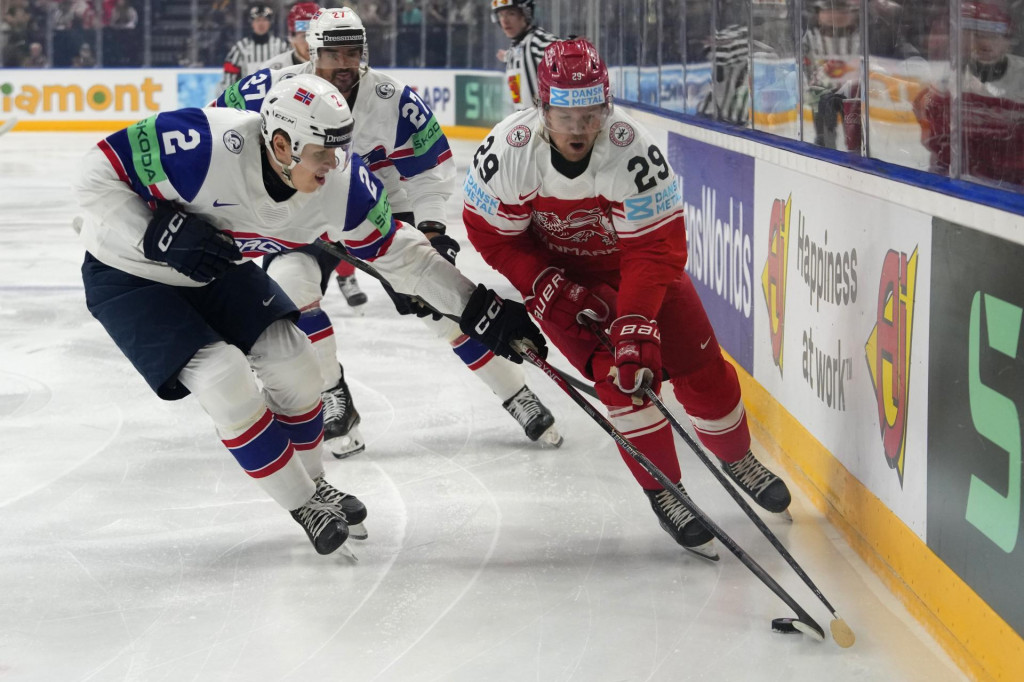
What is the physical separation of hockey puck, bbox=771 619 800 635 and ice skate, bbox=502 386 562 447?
4.89 ft

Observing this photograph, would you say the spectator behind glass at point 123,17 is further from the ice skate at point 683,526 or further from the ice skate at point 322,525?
the ice skate at point 683,526

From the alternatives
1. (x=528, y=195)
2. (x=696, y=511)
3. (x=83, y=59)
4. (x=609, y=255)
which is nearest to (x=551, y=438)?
(x=609, y=255)

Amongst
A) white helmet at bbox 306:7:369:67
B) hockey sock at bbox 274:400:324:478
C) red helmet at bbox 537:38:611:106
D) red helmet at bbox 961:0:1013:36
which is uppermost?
white helmet at bbox 306:7:369:67

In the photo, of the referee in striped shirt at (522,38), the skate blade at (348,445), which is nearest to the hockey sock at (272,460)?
the skate blade at (348,445)

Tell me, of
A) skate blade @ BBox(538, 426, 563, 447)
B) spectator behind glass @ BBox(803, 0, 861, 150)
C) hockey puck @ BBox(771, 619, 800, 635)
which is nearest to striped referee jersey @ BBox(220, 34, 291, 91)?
skate blade @ BBox(538, 426, 563, 447)

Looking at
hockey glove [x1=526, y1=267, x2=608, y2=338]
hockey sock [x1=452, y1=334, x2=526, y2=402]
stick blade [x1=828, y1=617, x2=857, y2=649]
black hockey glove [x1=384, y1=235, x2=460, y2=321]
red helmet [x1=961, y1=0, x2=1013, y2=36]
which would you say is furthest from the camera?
hockey sock [x1=452, y1=334, x2=526, y2=402]

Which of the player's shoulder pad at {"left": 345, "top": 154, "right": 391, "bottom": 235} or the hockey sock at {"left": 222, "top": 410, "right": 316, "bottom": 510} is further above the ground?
the player's shoulder pad at {"left": 345, "top": 154, "right": 391, "bottom": 235}

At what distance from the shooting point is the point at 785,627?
2.55m

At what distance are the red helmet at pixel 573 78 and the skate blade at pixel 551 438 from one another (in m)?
1.41

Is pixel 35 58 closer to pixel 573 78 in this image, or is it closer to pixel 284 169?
pixel 284 169

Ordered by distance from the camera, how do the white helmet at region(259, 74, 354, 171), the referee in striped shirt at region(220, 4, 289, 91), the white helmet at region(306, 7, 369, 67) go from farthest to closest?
the referee in striped shirt at region(220, 4, 289, 91) → the white helmet at region(306, 7, 369, 67) → the white helmet at region(259, 74, 354, 171)

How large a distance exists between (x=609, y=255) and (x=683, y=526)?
74cm

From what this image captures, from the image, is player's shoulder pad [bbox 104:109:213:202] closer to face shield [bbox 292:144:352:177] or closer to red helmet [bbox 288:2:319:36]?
face shield [bbox 292:144:352:177]

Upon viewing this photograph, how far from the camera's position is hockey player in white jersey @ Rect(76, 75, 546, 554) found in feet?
9.00
